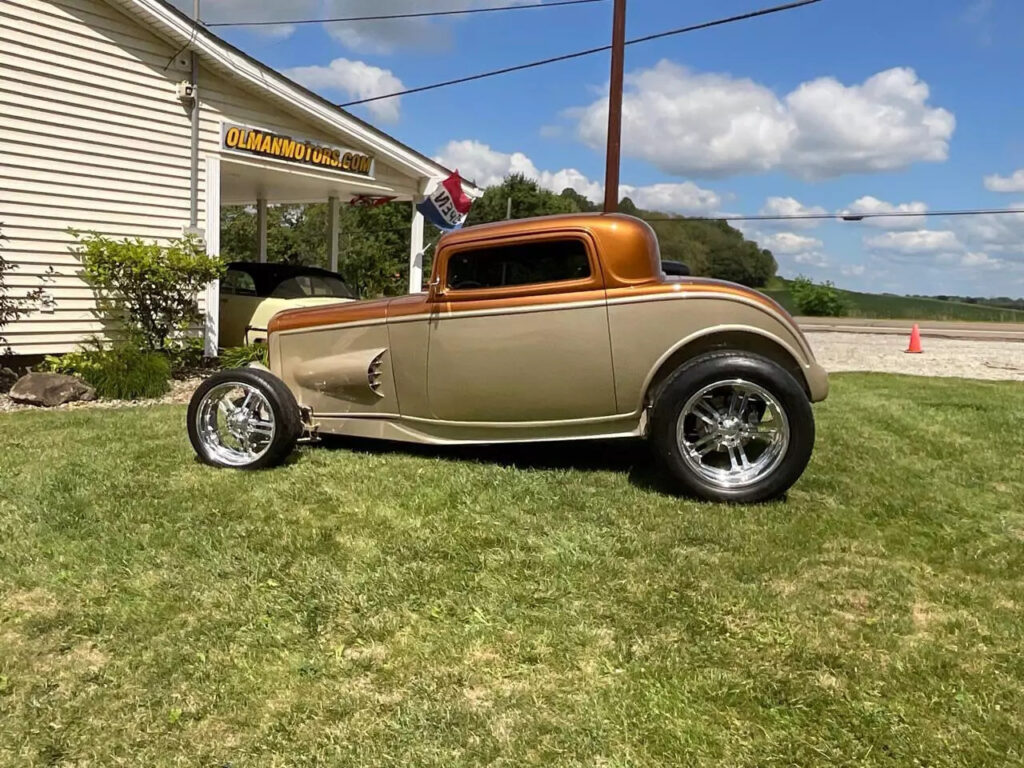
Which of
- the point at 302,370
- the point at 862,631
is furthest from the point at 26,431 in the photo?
the point at 862,631

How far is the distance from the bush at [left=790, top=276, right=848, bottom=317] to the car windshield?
34.2m

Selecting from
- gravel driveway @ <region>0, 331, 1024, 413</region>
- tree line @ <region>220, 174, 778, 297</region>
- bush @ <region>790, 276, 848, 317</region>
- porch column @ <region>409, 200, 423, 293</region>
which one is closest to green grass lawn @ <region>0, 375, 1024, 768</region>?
gravel driveway @ <region>0, 331, 1024, 413</region>

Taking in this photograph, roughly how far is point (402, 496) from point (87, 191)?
7.12m

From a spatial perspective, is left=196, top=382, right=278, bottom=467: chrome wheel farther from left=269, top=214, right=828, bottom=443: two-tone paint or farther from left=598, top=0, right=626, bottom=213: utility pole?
left=598, top=0, right=626, bottom=213: utility pole

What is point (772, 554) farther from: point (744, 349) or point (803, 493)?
point (744, 349)

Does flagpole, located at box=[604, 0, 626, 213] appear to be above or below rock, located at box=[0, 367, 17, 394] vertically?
above

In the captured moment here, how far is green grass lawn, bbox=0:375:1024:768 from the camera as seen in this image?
7.21 ft

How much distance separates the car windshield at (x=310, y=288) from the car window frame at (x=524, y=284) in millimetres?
6655

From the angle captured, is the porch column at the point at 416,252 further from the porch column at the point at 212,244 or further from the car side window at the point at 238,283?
the porch column at the point at 212,244

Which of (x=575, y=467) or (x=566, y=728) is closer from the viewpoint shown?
(x=566, y=728)

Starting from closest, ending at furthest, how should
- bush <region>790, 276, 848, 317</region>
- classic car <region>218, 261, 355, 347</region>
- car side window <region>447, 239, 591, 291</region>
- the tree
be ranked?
car side window <region>447, 239, 591, 291</region>, classic car <region>218, 261, 355, 347</region>, bush <region>790, 276, 848, 317</region>, the tree

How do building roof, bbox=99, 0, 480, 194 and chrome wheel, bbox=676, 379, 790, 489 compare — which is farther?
building roof, bbox=99, 0, 480, 194

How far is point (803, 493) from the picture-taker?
436cm

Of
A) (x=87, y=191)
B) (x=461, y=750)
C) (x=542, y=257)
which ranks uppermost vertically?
(x=87, y=191)
